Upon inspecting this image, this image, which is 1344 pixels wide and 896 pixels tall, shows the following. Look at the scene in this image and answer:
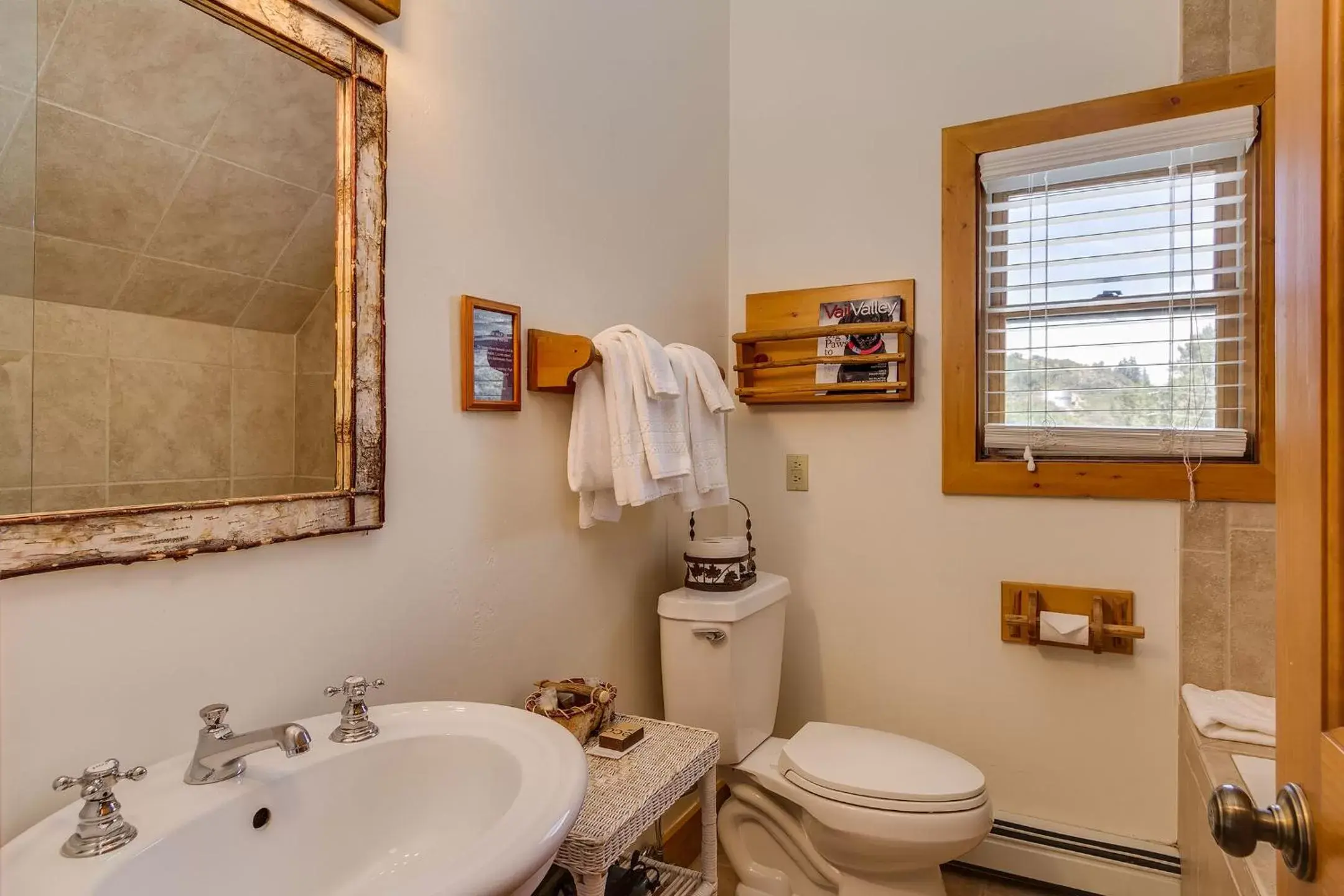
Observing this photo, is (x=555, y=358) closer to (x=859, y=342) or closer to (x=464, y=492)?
(x=464, y=492)

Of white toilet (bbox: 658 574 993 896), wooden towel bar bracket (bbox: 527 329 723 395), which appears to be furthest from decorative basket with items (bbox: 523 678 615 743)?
wooden towel bar bracket (bbox: 527 329 723 395)

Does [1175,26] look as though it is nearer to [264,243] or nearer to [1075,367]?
[1075,367]

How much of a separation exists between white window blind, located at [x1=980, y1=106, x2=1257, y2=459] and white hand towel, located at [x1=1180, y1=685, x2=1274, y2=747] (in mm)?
564

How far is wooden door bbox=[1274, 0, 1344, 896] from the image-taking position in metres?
0.49

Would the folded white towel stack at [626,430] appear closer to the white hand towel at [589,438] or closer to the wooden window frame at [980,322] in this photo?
the white hand towel at [589,438]

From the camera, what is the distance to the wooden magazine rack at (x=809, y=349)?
6.78 feet

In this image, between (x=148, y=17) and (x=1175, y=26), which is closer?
(x=148, y=17)

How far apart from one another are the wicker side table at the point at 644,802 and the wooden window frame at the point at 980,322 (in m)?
1.10

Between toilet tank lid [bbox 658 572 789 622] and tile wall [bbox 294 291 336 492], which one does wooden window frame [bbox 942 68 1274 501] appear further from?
tile wall [bbox 294 291 336 492]

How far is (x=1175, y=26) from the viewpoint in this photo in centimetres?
184

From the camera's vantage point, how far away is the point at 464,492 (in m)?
1.40

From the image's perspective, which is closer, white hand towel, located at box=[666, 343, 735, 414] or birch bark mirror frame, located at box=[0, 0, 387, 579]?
birch bark mirror frame, located at box=[0, 0, 387, 579]

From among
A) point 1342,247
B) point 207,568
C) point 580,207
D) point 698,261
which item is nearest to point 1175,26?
point 698,261

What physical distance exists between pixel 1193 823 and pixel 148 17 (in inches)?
91.5
